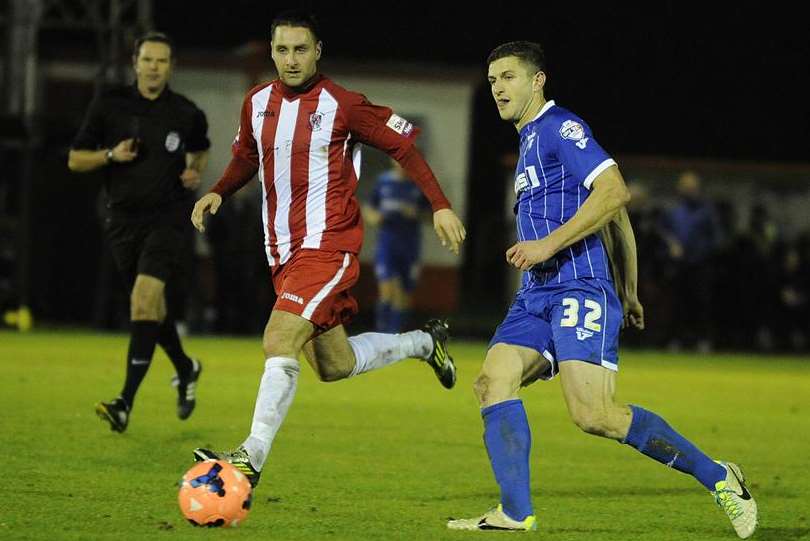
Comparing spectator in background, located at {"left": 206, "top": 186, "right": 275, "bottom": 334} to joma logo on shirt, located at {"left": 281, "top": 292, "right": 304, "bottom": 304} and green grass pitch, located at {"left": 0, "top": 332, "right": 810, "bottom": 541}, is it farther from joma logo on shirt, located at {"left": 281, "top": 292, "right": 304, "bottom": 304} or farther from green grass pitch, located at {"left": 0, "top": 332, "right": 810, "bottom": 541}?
joma logo on shirt, located at {"left": 281, "top": 292, "right": 304, "bottom": 304}

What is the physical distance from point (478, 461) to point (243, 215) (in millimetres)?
10963

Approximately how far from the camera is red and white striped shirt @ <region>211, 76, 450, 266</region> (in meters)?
7.16

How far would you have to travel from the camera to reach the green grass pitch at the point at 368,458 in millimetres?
6484

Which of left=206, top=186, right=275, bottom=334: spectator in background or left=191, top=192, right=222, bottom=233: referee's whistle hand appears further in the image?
left=206, top=186, right=275, bottom=334: spectator in background

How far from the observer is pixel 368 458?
8539mm

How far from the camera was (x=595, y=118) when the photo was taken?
123 ft

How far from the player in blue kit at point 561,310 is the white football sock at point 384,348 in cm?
122

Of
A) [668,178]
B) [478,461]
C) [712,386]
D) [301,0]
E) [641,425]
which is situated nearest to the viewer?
[641,425]

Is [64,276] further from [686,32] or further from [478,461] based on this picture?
[686,32]

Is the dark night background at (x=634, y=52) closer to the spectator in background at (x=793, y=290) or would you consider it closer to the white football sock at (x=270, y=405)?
the spectator in background at (x=793, y=290)

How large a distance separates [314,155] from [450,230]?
2.62 feet

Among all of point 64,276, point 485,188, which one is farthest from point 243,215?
point 485,188

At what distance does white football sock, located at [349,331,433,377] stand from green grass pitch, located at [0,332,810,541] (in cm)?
57

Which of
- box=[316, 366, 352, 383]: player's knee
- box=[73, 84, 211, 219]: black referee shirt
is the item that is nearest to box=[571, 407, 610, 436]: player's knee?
box=[316, 366, 352, 383]: player's knee
